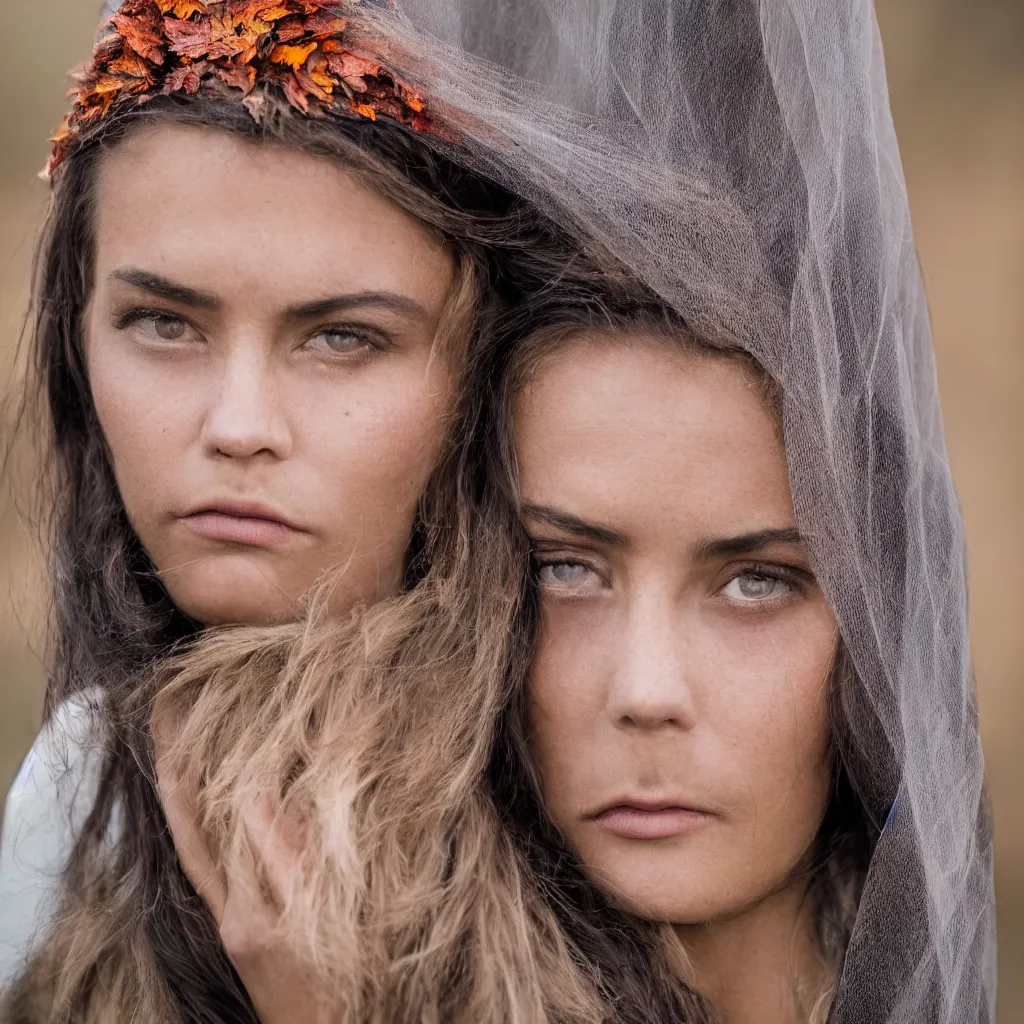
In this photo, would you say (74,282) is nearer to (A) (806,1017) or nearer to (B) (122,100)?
(B) (122,100)

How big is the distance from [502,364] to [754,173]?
0.38 m

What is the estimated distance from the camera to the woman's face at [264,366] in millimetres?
1649

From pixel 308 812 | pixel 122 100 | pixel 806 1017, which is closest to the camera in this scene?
pixel 308 812

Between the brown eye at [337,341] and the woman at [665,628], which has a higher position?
the brown eye at [337,341]

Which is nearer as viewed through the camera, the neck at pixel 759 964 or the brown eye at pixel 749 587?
the brown eye at pixel 749 587

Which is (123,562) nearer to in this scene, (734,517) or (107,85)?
(107,85)

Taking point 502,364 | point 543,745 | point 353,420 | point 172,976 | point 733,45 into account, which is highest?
point 733,45

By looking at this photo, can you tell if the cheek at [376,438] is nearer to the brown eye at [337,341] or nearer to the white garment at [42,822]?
the brown eye at [337,341]

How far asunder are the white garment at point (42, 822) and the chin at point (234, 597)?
10.6 inches

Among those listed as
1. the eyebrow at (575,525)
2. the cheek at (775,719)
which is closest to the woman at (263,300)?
the eyebrow at (575,525)

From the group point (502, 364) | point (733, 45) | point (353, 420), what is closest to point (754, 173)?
point (733, 45)

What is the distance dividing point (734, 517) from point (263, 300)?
603 millimetres

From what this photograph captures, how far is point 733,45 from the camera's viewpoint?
1.70 meters

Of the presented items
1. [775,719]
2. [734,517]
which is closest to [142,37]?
[734,517]
